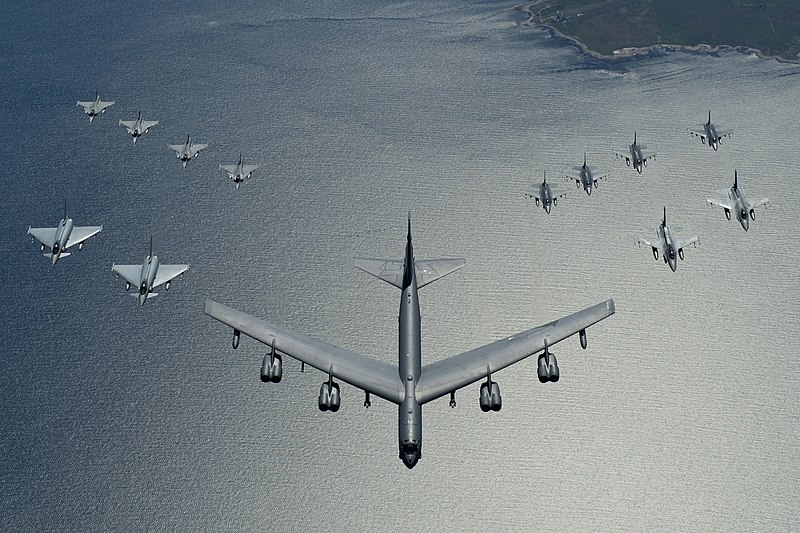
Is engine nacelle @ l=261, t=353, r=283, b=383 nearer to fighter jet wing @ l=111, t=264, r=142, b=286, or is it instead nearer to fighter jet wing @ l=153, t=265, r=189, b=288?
fighter jet wing @ l=153, t=265, r=189, b=288

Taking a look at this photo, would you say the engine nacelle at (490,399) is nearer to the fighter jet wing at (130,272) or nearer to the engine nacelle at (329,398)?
the engine nacelle at (329,398)

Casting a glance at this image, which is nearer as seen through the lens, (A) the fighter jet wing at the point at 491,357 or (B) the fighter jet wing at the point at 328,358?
(A) the fighter jet wing at the point at 491,357

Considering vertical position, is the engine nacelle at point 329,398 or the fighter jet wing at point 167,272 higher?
the fighter jet wing at point 167,272

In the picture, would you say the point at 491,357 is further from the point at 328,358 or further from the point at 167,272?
the point at 167,272

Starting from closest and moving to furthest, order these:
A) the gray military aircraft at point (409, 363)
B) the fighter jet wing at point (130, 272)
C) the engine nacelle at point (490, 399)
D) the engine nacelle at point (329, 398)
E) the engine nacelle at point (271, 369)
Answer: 1. the gray military aircraft at point (409, 363)
2. the engine nacelle at point (329, 398)
3. the engine nacelle at point (490, 399)
4. the engine nacelle at point (271, 369)
5. the fighter jet wing at point (130, 272)

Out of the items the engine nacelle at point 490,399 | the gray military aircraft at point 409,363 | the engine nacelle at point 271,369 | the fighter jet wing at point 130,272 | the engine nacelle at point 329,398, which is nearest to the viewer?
the gray military aircraft at point 409,363

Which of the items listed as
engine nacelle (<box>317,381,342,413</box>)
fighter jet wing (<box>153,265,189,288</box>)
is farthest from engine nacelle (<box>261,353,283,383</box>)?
fighter jet wing (<box>153,265,189,288</box>)

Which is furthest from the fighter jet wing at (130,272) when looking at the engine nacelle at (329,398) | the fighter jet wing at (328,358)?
the engine nacelle at (329,398)

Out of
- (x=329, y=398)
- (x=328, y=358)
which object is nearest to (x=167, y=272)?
(x=328, y=358)

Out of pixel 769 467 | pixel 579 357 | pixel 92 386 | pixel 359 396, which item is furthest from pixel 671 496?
pixel 92 386
